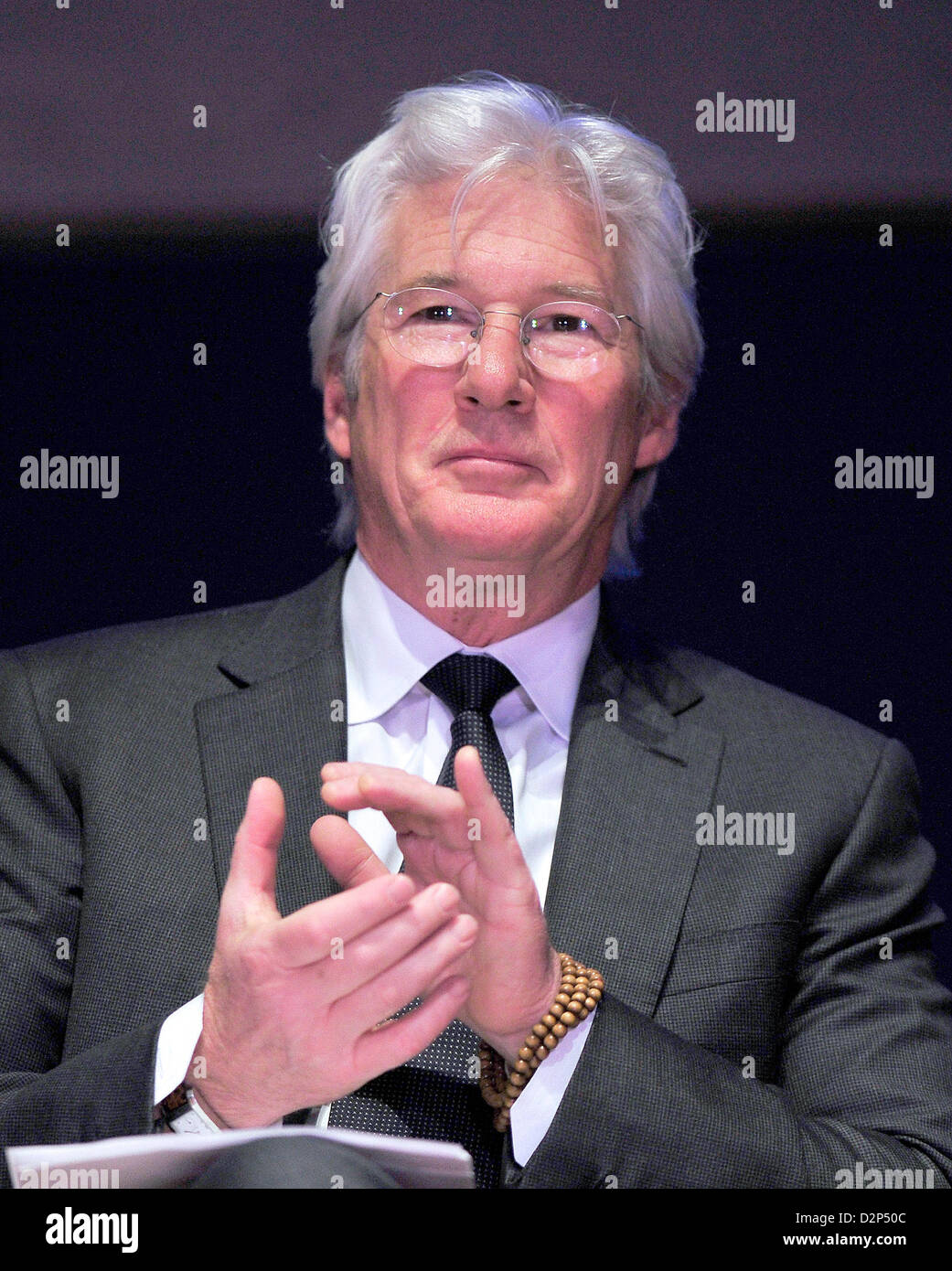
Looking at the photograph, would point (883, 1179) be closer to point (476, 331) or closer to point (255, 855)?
point (255, 855)

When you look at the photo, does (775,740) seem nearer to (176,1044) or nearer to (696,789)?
(696,789)

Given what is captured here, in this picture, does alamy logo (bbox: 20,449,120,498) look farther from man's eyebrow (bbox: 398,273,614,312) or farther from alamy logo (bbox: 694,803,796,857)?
alamy logo (bbox: 694,803,796,857)

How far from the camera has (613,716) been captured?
2.08 meters

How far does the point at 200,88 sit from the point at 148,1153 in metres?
1.80

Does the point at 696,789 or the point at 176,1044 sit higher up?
the point at 696,789

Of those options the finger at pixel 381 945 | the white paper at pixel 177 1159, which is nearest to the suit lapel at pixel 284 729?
the finger at pixel 381 945

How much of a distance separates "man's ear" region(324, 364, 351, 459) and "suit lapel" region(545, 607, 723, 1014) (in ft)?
1.61

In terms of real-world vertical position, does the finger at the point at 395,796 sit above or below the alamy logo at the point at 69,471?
below

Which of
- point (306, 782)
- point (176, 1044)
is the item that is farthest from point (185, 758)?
point (176, 1044)

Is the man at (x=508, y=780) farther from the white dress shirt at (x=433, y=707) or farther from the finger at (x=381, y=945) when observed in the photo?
the finger at (x=381, y=945)

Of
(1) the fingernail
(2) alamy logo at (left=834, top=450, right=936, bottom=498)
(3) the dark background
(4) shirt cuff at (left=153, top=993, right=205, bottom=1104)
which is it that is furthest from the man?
(2) alamy logo at (left=834, top=450, right=936, bottom=498)

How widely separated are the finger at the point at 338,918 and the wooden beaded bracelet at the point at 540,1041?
1.04 ft

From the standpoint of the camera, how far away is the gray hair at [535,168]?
83.7 inches
